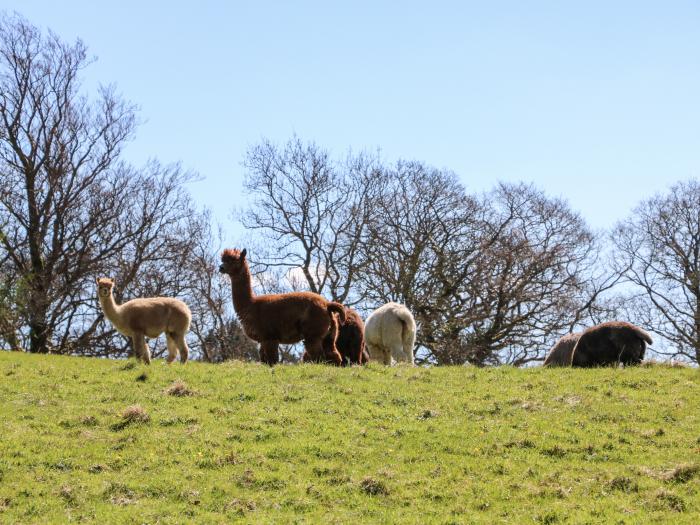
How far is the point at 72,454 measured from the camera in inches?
431

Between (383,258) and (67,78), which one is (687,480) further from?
(67,78)

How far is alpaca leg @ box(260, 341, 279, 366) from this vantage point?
59.0 feet

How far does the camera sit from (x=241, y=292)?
59.6ft

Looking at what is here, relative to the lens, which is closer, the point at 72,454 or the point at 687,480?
the point at 687,480

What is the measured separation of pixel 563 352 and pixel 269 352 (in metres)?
7.40

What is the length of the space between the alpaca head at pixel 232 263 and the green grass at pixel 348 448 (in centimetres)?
335

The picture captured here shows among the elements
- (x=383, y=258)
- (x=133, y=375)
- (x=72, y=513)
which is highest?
(x=383, y=258)

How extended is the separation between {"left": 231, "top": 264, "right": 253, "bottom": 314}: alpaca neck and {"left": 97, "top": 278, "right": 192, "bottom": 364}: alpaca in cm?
136

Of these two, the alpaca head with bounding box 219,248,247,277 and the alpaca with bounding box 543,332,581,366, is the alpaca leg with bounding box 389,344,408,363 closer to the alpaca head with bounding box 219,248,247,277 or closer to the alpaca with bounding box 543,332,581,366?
the alpaca with bounding box 543,332,581,366

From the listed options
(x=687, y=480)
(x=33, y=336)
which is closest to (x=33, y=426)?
(x=687, y=480)

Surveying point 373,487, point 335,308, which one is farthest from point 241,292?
point 373,487

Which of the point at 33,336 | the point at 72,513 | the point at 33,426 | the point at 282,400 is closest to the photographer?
the point at 72,513

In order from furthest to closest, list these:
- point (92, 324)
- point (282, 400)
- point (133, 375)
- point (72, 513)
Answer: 1. point (92, 324)
2. point (133, 375)
3. point (282, 400)
4. point (72, 513)

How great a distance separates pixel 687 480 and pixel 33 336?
29.4m
